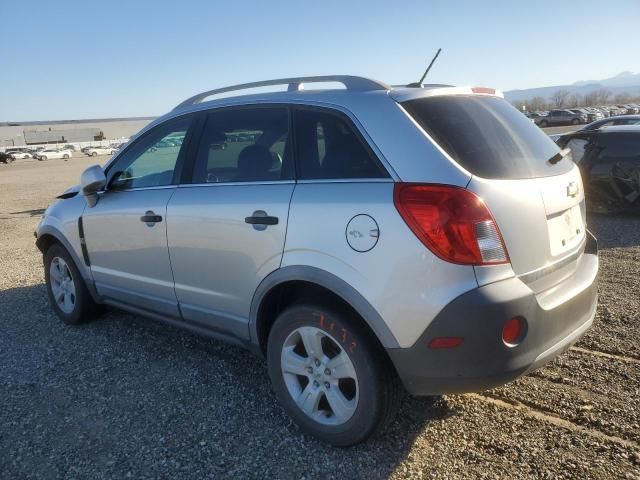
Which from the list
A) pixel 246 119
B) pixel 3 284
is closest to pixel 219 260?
pixel 246 119

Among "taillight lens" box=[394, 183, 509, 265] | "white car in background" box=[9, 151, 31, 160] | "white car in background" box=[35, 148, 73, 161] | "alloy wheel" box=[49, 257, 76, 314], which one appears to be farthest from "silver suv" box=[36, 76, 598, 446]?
"white car in background" box=[9, 151, 31, 160]

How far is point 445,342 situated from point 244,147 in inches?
67.1

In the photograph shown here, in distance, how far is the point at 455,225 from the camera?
2287 millimetres

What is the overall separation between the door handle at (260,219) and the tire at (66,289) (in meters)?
2.33

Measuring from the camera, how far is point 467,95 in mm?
2873

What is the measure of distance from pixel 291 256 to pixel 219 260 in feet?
1.99

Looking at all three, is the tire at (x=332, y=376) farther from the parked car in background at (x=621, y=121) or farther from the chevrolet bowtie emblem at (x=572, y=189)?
the parked car in background at (x=621, y=121)

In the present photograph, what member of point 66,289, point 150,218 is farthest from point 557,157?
point 66,289

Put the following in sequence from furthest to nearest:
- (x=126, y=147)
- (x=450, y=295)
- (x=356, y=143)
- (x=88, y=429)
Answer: (x=126, y=147)
(x=88, y=429)
(x=356, y=143)
(x=450, y=295)

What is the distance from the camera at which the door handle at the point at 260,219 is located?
2846 mm

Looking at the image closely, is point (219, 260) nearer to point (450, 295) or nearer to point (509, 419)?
point (450, 295)

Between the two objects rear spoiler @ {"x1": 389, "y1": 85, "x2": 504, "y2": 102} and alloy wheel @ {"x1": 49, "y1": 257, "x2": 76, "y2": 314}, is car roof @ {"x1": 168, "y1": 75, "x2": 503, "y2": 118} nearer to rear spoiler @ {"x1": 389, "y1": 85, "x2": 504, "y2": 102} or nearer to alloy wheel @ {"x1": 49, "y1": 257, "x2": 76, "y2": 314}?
rear spoiler @ {"x1": 389, "y1": 85, "x2": 504, "y2": 102}

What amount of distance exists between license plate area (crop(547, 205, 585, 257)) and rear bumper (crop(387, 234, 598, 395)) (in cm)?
22

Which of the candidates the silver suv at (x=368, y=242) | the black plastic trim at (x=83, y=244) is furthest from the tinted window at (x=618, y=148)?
the black plastic trim at (x=83, y=244)
